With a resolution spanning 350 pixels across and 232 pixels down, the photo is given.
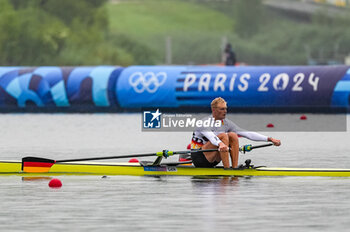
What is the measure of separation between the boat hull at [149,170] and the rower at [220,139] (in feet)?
0.54

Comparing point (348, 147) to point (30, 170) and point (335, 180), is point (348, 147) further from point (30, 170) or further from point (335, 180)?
point (30, 170)

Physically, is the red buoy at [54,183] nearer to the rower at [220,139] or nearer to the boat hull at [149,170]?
the boat hull at [149,170]

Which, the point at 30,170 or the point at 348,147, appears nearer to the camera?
the point at 30,170

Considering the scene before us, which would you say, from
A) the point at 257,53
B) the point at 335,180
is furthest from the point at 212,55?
the point at 335,180

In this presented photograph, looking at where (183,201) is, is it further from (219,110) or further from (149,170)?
(149,170)

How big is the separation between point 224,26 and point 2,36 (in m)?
81.7

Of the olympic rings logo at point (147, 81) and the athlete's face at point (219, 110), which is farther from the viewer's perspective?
the olympic rings logo at point (147, 81)

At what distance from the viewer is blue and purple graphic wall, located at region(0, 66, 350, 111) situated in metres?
38.8

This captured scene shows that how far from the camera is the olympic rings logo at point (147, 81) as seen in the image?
40125 mm

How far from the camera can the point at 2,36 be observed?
3167 inches

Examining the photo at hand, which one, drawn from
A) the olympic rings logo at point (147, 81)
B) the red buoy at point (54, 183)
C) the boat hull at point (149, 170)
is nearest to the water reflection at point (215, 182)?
the boat hull at point (149, 170)

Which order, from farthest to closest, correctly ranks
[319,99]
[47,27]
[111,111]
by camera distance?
[47,27] → [111,111] → [319,99]

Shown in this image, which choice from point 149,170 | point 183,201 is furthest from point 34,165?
point 183,201

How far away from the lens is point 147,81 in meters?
40.4
